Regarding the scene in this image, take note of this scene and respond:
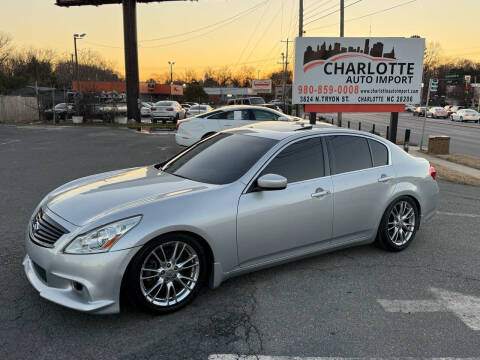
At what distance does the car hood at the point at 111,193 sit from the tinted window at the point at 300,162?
2.52 ft

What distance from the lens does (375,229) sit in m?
4.71

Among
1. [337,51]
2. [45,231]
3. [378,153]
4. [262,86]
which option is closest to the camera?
[45,231]

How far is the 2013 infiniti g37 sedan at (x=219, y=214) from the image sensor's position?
10.1 ft

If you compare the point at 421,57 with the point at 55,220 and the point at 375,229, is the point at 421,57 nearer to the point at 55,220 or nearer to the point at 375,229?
the point at 375,229

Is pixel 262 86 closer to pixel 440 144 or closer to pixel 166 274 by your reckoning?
pixel 440 144

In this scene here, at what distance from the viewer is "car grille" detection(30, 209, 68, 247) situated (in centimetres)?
320

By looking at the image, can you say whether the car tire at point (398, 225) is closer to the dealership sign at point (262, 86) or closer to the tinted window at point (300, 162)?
the tinted window at point (300, 162)

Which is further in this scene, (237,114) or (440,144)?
(440,144)

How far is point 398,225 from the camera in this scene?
4902 millimetres

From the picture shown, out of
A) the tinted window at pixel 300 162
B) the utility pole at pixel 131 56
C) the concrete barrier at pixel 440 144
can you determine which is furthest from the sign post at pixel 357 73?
the utility pole at pixel 131 56

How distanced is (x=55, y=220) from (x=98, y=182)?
89 cm

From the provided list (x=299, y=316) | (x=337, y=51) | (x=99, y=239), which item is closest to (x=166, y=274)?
(x=99, y=239)

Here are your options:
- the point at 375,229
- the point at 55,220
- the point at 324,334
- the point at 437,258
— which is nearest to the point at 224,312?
the point at 324,334

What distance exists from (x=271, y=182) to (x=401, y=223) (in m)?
2.24
